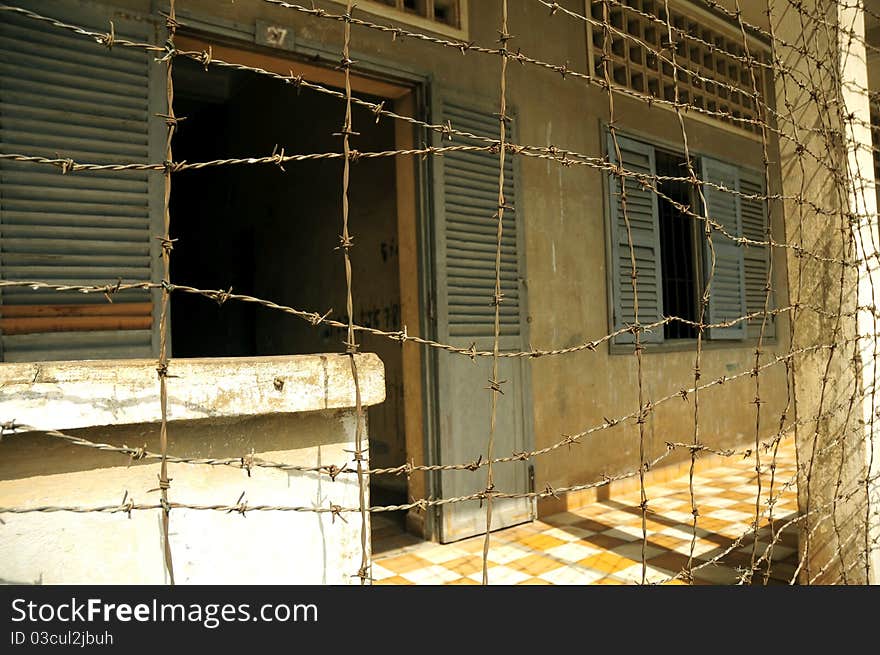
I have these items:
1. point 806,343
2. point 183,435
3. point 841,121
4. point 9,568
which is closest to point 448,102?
point 841,121

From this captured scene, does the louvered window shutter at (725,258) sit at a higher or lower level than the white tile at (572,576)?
higher

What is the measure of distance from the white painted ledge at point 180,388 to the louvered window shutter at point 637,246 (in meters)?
3.10

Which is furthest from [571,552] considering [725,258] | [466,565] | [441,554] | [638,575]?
[725,258]

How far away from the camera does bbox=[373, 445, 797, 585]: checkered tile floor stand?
253 cm

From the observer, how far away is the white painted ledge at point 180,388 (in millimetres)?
858

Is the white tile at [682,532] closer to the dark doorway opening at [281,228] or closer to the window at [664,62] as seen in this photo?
the dark doorway opening at [281,228]

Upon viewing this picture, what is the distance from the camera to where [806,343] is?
2033 millimetres

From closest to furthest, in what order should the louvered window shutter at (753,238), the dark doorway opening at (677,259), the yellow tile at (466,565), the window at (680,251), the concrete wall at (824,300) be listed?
the concrete wall at (824,300)
the yellow tile at (466,565)
the window at (680,251)
the dark doorway opening at (677,259)
the louvered window shutter at (753,238)

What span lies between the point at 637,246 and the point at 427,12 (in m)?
2.02

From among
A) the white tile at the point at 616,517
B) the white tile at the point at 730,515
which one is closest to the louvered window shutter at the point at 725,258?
the white tile at the point at 730,515

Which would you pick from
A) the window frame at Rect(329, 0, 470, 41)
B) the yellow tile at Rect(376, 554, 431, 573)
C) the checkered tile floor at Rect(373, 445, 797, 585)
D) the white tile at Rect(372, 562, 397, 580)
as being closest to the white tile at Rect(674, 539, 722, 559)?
the checkered tile floor at Rect(373, 445, 797, 585)

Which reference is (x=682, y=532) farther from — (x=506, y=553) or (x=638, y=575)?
(x=506, y=553)

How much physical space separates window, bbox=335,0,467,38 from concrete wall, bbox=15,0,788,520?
98 mm
